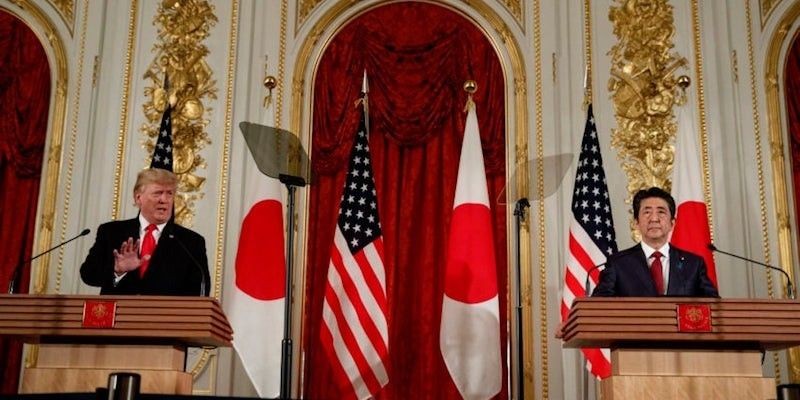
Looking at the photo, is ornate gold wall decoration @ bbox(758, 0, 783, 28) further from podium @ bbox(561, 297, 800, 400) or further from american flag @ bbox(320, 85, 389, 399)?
podium @ bbox(561, 297, 800, 400)

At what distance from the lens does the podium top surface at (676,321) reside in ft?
13.4

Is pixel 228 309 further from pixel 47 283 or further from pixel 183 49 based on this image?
pixel 183 49

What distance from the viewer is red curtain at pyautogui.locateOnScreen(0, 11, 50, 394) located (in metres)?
7.53

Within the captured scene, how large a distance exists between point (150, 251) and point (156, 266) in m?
0.16

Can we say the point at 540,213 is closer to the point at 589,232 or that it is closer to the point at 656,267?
the point at 589,232

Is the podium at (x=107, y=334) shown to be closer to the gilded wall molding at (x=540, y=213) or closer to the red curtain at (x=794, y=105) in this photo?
the gilded wall molding at (x=540, y=213)

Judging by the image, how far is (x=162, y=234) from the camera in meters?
5.24

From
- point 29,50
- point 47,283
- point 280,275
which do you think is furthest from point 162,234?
point 29,50

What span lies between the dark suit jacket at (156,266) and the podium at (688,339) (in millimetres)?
2029

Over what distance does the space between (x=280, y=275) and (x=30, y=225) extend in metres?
2.32

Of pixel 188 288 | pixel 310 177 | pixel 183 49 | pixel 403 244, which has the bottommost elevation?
pixel 188 288

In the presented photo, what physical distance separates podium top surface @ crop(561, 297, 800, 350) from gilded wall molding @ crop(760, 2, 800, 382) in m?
2.74

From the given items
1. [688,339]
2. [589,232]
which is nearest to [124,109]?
[589,232]

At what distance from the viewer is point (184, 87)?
7.57 m
